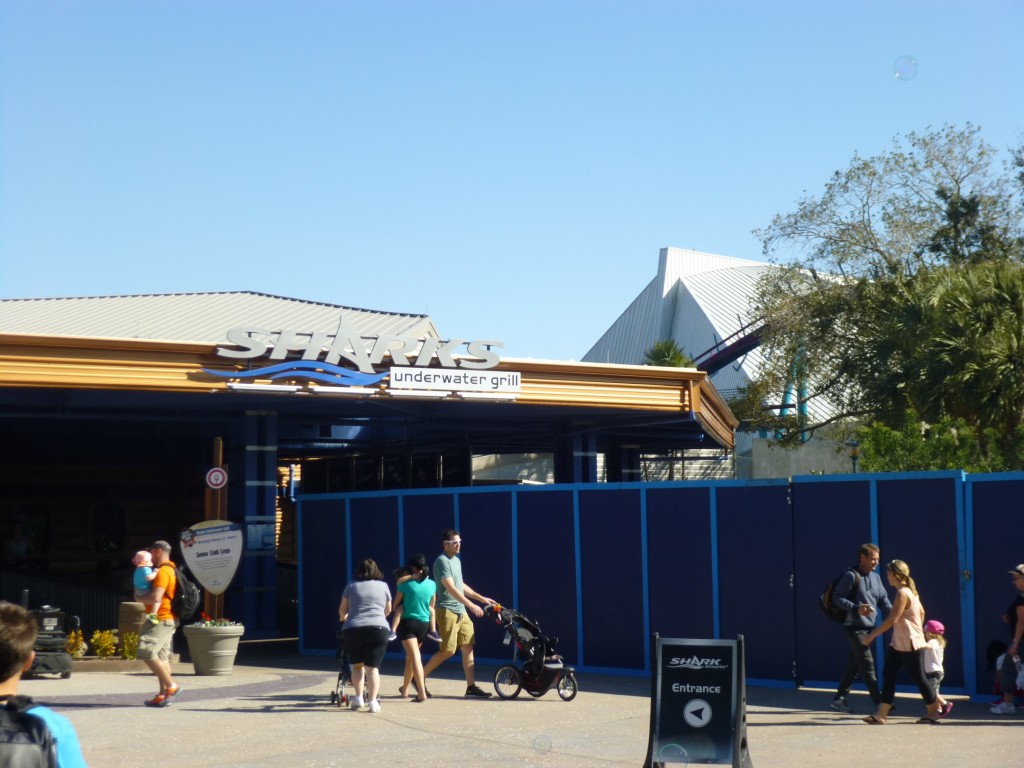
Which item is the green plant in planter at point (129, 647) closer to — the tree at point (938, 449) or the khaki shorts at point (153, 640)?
the khaki shorts at point (153, 640)

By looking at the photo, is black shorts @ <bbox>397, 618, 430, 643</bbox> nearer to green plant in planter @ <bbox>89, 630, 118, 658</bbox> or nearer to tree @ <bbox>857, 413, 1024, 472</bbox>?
green plant in planter @ <bbox>89, 630, 118, 658</bbox>

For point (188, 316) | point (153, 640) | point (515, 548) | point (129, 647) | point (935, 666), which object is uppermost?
point (188, 316)

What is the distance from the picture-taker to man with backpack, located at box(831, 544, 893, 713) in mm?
12227

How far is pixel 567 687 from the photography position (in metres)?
13.7

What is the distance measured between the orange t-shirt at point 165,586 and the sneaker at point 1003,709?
8472mm

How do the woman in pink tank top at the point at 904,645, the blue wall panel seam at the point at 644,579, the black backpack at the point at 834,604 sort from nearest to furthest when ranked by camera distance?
the woman in pink tank top at the point at 904,645 → the black backpack at the point at 834,604 → the blue wall panel seam at the point at 644,579

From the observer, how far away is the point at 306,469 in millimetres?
35031

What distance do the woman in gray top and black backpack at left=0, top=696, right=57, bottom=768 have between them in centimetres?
907

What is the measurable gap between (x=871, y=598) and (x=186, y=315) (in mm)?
17350

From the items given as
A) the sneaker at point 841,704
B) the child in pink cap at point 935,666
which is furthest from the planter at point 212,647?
the child in pink cap at point 935,666

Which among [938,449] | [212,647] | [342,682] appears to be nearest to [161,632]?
[342,682]

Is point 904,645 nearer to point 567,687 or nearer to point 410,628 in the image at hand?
point 567,687

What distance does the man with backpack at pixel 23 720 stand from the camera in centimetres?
357

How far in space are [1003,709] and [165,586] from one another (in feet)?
28.3
